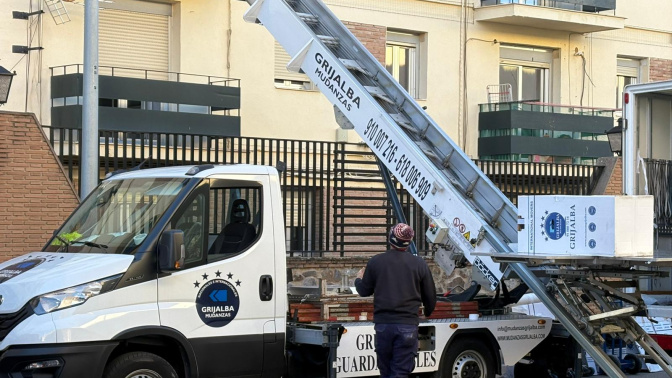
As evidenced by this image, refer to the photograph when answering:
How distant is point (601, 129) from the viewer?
2836 centimetres

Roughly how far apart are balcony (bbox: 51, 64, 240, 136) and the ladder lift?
361 inches

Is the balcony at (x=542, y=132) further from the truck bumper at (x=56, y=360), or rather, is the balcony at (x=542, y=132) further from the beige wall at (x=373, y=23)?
the truck bumper at (x=56, y=360)

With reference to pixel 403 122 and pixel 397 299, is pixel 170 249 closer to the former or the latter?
pixel 397 299

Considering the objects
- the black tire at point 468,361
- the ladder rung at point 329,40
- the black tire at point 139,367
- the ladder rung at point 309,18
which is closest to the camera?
the black tire at point 139,367

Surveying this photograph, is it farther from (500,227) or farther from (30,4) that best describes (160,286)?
(30,4)

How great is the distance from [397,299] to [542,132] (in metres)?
19.4

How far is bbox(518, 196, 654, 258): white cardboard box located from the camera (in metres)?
8.85

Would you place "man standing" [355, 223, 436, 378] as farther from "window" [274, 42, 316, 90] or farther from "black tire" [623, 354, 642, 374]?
"window" [274, 42, 316, 90]

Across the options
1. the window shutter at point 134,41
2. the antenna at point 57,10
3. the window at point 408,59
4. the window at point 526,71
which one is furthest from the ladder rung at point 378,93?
the window at point 526,71

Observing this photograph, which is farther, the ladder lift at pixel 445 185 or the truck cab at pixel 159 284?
the ladder lift at pixel 445 185

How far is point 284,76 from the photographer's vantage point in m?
24.7

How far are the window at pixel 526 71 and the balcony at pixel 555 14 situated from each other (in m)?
0.83

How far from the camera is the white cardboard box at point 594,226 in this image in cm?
885

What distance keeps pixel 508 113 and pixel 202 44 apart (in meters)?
8.37
